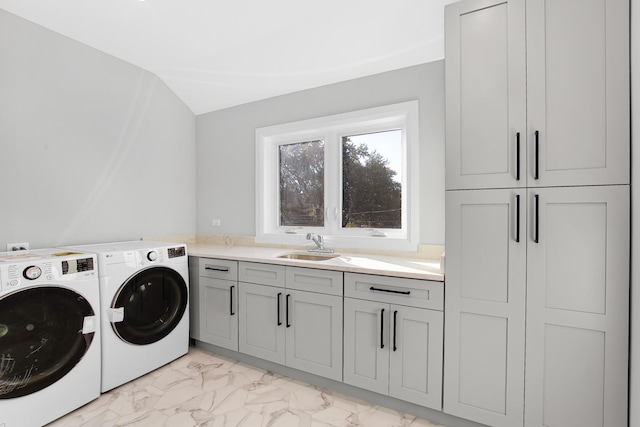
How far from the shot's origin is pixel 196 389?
7.08 feet

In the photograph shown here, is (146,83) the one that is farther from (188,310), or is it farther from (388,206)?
(388,206)

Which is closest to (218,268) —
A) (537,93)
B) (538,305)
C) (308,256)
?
(308,256)

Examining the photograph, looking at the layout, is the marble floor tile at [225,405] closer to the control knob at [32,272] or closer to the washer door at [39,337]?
the washer door at [39,337]

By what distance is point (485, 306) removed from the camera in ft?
5.42

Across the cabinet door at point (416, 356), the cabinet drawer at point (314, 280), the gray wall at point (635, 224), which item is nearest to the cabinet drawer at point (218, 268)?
the cabinet drawer at point (314, 280)

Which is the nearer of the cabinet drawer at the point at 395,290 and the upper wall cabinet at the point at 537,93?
the upper wall cabinet at the point at 537,93

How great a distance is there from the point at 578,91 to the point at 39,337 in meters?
3.01

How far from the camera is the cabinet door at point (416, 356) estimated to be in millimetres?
1766

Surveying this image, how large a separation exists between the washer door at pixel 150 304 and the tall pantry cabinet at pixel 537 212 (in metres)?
1.98

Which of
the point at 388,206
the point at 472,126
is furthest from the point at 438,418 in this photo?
the point at 472,126

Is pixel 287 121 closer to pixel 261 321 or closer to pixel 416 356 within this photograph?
pixel 261 321

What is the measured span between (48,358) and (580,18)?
3217 mm

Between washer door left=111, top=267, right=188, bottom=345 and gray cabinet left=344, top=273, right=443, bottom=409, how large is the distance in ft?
4.55

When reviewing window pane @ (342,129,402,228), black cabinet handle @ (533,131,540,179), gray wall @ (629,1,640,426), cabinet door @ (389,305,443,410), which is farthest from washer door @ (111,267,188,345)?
gray wall @ (629,1,640,426)
